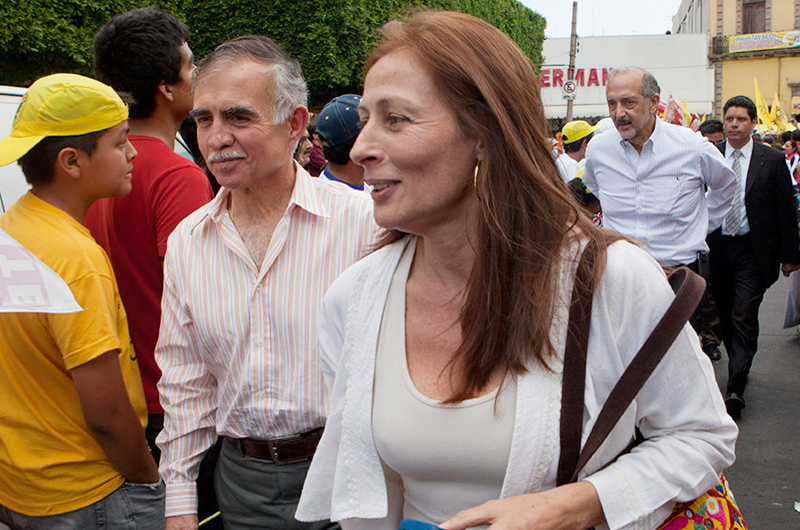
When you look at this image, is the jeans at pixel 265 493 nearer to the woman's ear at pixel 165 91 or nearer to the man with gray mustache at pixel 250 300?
the man with gray mustache at pixel 250 300

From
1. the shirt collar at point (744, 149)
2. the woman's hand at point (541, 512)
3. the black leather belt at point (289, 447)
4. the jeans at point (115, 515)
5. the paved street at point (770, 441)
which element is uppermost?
the shirt collar at point (744, 149)

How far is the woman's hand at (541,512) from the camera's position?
52.9 inches

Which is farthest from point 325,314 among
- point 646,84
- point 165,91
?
point 646,84

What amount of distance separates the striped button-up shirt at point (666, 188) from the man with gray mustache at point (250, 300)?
10.8 ft

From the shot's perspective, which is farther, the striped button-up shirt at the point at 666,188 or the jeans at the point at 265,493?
the striped button-up shirt at the point at 666,188

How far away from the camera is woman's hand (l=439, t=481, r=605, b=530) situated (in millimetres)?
1343

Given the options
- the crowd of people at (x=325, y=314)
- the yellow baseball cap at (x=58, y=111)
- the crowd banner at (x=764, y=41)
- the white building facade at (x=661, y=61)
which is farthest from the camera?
the crowd banner at (x=764, y=41)

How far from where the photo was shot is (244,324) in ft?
7.29

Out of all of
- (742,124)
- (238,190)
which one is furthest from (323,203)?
(742,124)

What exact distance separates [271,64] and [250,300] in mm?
745

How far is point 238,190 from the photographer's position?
2396 millimetres

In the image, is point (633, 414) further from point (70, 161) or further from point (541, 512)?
point (70, 161)

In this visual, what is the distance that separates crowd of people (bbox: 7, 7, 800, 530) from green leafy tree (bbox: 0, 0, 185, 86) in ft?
31.4

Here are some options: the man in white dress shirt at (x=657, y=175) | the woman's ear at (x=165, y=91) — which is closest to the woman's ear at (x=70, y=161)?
the woman's ear at (x=165, y=91)
